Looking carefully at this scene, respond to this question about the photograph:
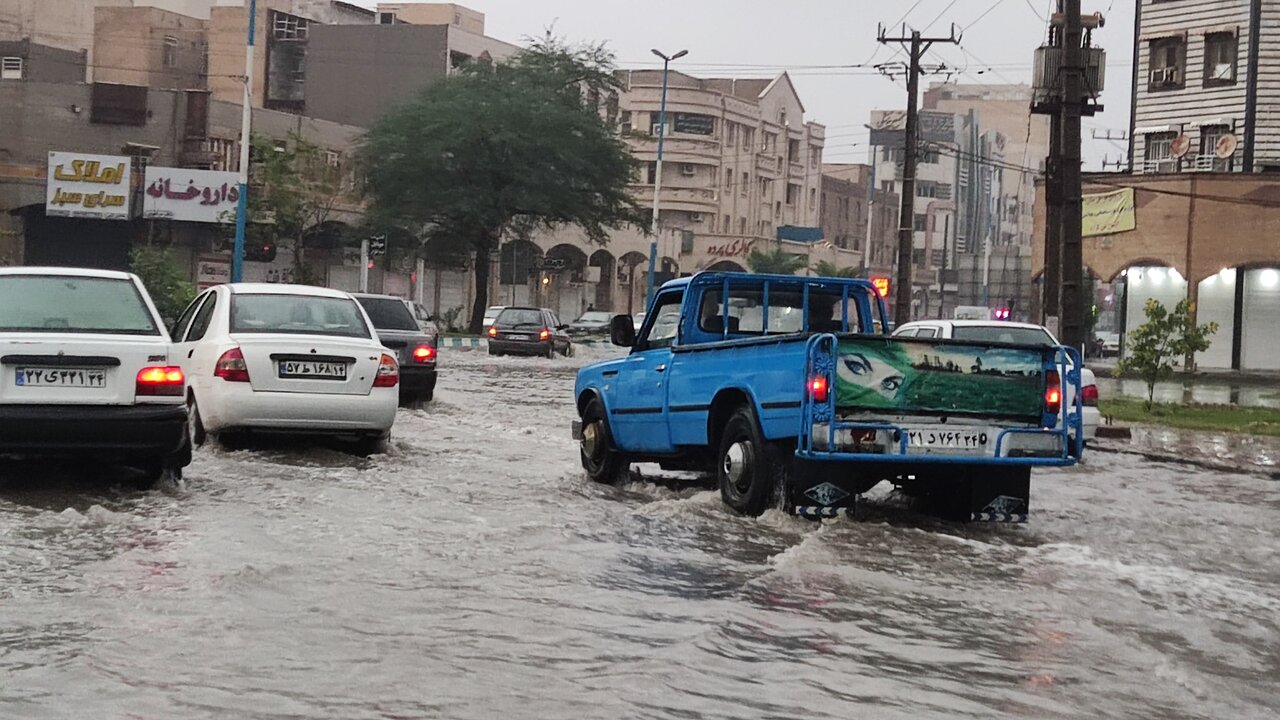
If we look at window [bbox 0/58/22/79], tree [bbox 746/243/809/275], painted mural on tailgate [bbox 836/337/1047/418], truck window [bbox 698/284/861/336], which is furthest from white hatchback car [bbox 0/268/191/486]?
tree [bbox 746/243/809/275]

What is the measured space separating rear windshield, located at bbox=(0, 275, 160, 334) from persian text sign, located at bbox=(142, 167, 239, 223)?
1872 inches

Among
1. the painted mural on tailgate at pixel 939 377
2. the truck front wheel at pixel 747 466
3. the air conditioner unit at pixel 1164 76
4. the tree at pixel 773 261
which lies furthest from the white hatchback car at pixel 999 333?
the tree at pixel 773 261

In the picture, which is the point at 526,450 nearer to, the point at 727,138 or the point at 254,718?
the point at 254,718

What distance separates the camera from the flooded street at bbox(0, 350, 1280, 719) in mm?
6098

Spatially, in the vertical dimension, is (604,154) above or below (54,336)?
above

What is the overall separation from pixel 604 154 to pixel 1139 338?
128 feet

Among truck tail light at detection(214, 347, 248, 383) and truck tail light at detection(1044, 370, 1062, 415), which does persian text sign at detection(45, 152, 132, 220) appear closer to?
truck tail light at detection(214, 347, 248, 383)

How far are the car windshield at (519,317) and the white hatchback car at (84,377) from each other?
36.7 m

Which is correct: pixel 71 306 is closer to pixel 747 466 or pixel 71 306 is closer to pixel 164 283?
pixel 747 466

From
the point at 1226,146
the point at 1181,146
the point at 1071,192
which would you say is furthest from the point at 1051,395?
the point at 1181,146

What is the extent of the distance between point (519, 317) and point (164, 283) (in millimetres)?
9971

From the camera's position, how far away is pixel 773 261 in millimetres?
98812

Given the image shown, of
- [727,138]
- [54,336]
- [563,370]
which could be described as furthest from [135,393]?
[727,138]

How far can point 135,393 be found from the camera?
11156mm
